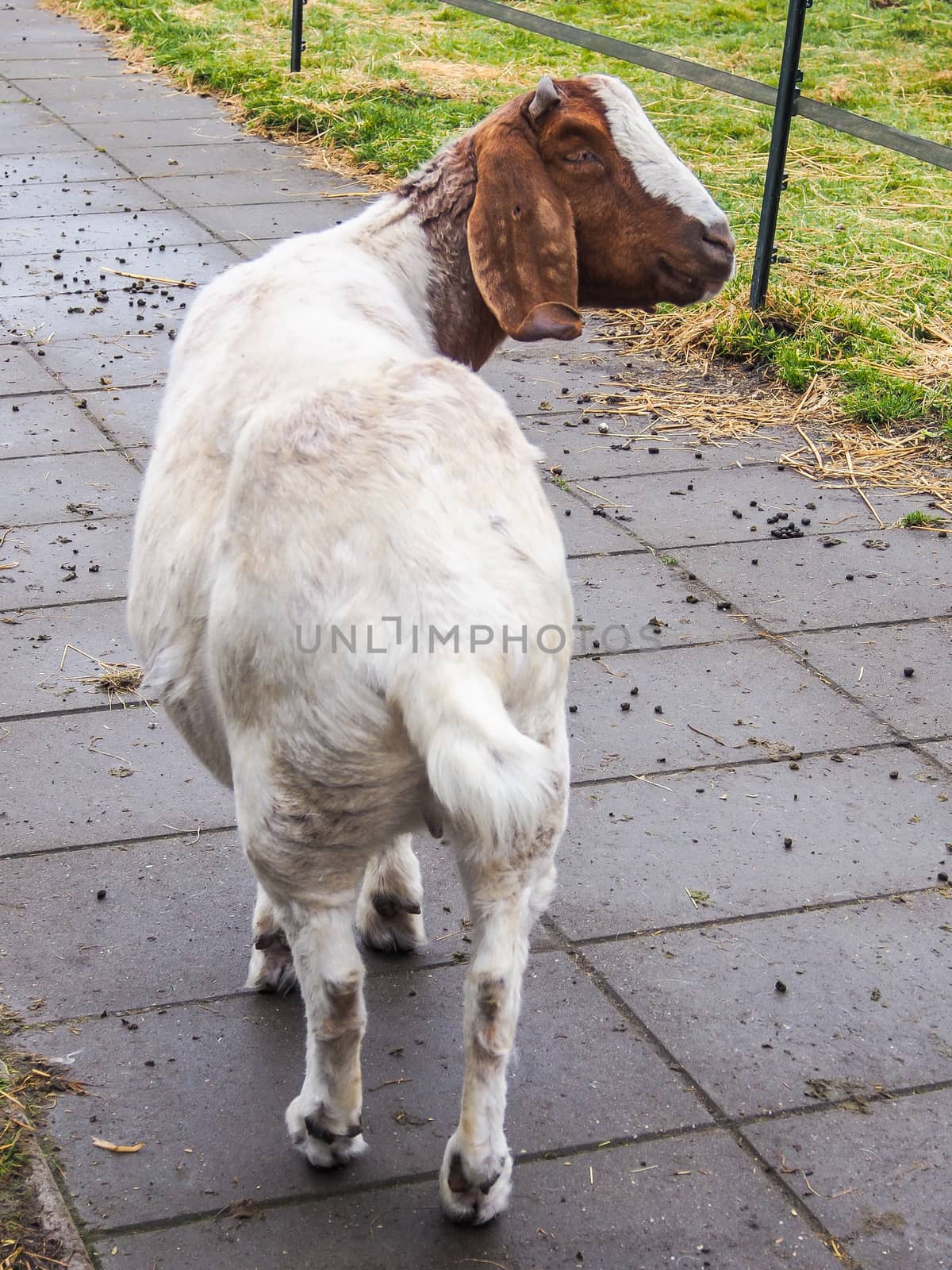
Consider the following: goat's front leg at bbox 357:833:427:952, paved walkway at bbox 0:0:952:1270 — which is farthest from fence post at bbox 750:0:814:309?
goat's front leg at bbox 357:833:427:952

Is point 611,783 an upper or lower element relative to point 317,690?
lower

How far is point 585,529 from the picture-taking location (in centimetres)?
594

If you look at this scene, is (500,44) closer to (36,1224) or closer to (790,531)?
(790,531)

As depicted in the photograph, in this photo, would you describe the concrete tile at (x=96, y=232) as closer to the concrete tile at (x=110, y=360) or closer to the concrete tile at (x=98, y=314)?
the concrete tile at (x=98, y=314)

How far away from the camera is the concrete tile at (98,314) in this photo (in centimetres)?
780

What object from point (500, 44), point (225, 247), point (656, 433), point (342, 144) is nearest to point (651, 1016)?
point (656, 433)

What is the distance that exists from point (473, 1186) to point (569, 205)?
6.99 ft

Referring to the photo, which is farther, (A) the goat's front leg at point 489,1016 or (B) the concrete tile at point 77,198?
(B) the concrete tile at point 77,198

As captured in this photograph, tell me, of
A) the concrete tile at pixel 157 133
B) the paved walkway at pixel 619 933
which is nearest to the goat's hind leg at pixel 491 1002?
the paved walkway at pixel 619 933

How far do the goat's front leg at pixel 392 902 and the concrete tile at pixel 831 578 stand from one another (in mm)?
2125

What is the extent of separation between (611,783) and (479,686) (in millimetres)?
2025

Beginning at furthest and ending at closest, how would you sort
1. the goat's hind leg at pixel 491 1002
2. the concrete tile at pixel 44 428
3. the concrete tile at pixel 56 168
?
the concrete tile at pixel 56 168 < the concrete tile at pixel 44 428 < the goat's hind leg at pixel 491 1002

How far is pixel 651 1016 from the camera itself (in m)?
3.38

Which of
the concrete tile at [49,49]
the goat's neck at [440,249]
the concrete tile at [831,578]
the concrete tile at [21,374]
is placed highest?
the goat's neck at [440,249]
